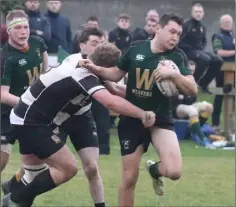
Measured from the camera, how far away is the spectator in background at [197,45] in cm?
1526

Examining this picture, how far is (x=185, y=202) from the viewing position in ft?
Answer: 30.0

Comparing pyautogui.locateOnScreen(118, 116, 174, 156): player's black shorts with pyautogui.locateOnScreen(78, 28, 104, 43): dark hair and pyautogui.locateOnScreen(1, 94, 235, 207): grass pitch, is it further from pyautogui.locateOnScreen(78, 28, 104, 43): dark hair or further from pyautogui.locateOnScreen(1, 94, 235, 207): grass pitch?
pyautogui.locateOnScreen(1, 94, 235, 207): grass pitch

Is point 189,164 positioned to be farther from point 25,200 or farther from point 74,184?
point 25,200

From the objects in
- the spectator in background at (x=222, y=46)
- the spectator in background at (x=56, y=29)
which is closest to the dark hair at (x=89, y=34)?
the spectator in background at (x=56, y=29)

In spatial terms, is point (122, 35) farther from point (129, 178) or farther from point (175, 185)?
point (129, 178)

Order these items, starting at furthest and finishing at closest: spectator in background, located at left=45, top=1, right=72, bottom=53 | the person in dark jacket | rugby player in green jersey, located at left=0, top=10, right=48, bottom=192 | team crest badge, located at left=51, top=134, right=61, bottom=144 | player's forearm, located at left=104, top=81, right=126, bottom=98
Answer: spectator in background, located at left=45, top=1, right=72, bottom=53
the person in dark jacket
rugby player in green jersey, located at left=0, top=10, right=48, bottom=192
player's forearm, located at left=104, top=81, right=126, bottom=98
team crest badge, located at left=51, top=134, right=61, bottom=144

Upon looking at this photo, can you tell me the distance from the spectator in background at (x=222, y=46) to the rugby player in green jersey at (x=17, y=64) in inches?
284

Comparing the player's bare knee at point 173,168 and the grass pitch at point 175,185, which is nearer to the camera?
the player's bare knee at point 173,168

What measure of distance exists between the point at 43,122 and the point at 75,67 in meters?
0.65

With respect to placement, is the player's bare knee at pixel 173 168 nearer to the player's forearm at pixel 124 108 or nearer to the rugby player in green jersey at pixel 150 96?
the rugby player in green jersey at pixel 150 96

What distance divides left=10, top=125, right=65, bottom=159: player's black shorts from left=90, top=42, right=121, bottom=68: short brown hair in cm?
81

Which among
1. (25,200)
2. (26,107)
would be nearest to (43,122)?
(26,107)

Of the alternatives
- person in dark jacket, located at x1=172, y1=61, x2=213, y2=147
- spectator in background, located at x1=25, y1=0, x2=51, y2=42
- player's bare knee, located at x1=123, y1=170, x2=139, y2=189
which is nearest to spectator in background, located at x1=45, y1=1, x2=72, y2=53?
spectator in background, located at x1=25, y1=0, x2=51, y2=42

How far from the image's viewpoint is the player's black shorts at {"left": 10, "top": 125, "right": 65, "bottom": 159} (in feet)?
25.0
